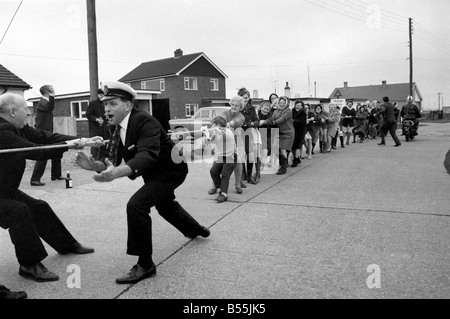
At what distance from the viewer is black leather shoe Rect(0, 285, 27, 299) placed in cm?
325

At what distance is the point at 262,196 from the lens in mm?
7156

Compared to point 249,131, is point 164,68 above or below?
above

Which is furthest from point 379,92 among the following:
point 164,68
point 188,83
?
point 164,68

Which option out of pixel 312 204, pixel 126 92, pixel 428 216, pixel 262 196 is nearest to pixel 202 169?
pixel 262 196

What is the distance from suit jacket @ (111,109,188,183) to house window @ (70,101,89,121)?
1285 inches

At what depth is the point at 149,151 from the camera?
3.50 metres

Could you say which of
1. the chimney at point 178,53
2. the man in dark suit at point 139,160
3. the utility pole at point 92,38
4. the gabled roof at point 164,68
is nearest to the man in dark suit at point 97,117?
the utility pole at point 92,38

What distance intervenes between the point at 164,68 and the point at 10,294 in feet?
159

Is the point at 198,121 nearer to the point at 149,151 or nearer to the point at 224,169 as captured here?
the point at 224,169

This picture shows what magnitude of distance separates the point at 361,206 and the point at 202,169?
4936 mm

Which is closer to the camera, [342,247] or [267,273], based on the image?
[267,273]

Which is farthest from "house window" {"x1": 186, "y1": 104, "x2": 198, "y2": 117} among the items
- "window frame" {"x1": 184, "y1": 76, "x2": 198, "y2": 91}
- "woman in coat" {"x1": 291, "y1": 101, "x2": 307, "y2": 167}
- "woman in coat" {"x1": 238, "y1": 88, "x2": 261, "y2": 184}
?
"woman in coat" {"x1": 238, "y1": 88, "x2": 261, "y2": 184}

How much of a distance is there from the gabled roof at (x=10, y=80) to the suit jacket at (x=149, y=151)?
21.3 metres
